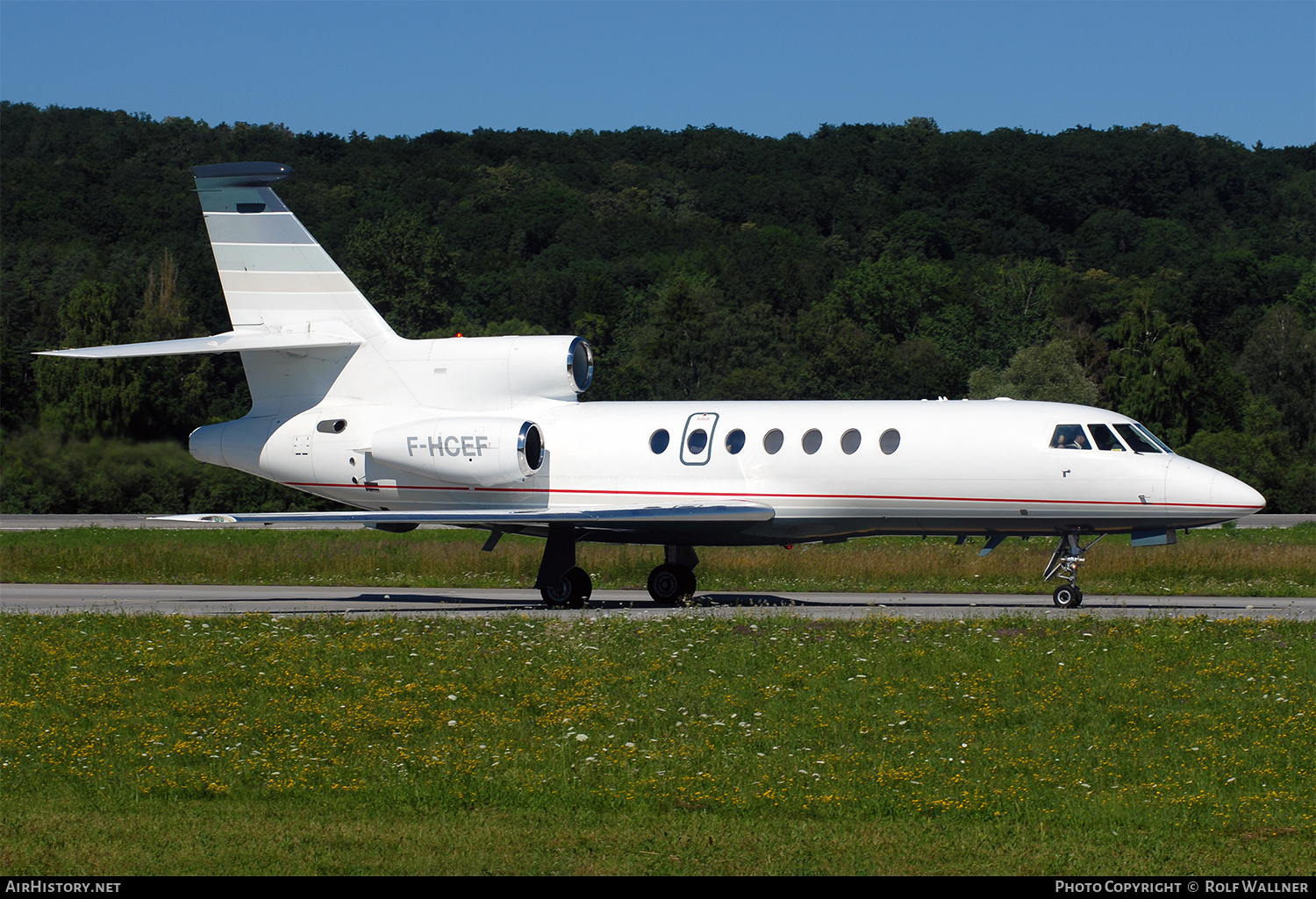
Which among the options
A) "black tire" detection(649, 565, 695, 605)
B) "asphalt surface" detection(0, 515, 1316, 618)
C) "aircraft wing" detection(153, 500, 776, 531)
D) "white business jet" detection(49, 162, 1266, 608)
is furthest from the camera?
"black tire" detection(649, 565, 695, 605)

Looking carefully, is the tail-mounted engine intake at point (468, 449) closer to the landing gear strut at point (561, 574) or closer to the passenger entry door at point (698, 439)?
the landing gear strut at point (561, 574)

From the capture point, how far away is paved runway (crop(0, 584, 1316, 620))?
20500 mm

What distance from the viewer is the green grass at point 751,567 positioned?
27.9 meters

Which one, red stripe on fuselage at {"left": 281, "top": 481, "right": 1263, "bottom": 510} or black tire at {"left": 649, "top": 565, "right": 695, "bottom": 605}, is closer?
red stripe on fuselage at {"left": 281, "top": 481, "right": 1263, "bottom": 510}

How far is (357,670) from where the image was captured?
1482 cm

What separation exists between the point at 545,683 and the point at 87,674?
5117mm

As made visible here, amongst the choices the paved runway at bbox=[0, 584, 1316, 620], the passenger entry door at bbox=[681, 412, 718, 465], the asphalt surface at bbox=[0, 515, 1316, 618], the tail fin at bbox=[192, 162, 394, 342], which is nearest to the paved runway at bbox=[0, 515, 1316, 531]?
the asphalt surface at bbox=[0, 515, 1316, 618]

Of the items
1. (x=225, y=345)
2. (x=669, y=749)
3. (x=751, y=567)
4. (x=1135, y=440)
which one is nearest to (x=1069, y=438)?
(x=1135, y=440)

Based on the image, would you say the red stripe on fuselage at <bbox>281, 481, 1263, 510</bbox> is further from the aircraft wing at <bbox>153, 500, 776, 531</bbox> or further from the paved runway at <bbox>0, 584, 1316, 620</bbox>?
the paved runway at <bbox>0, 584, 1316, 620</bbox>

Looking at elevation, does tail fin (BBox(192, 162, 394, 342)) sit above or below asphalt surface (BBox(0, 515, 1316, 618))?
above

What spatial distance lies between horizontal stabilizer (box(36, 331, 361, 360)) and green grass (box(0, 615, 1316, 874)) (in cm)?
631

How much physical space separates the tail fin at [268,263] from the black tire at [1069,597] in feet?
42.0

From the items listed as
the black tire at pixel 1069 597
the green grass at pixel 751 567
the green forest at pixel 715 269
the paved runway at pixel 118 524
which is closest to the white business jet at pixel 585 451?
the black tire at pixel 1069 597

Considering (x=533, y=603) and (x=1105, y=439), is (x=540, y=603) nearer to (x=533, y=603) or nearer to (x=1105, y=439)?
(x=533, y=603)
